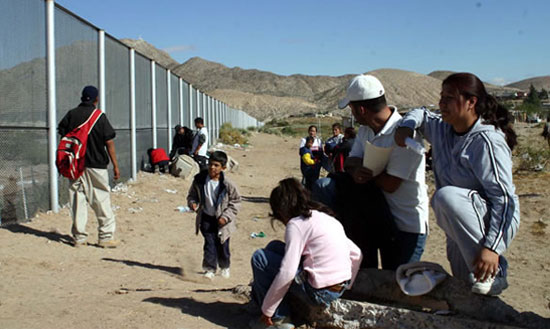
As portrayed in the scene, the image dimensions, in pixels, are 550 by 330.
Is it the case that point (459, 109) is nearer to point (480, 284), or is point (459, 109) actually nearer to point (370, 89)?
point (370, 89)

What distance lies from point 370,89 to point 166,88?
13916 mm

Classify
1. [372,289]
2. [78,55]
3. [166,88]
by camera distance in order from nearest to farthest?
[372,289] < [78,55] < [166,88]

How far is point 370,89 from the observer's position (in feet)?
12.5

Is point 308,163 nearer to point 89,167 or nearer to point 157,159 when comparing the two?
point 89,167

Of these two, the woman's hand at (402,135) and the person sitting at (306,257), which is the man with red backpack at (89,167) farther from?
the woman's hand at (402,135)

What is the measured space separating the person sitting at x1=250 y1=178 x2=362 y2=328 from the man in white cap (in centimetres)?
29

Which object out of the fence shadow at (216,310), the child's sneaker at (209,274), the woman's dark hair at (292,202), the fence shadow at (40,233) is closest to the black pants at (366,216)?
the woman's dark hair at (292,202)

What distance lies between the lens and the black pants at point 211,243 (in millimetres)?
6223

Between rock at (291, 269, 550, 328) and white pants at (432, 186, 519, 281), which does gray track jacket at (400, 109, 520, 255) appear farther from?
rock at (291, 269, 550, 328)

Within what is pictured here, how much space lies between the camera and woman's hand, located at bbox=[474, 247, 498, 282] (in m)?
3.16

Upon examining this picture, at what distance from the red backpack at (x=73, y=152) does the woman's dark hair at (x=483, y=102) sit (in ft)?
15.8

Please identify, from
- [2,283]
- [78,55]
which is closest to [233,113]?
[78,55]

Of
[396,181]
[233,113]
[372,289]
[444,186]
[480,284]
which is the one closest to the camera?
[480,284]

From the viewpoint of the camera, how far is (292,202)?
12.3ft
